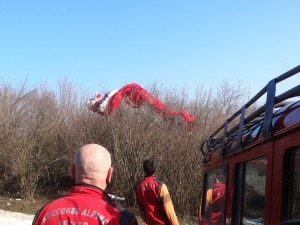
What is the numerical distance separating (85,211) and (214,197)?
2668 millimetres

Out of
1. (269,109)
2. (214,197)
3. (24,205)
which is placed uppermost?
(269,109)

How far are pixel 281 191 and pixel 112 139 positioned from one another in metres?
14.1

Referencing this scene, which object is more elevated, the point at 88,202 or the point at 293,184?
the point at 293,184

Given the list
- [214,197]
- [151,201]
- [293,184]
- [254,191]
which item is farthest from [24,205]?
[293,184]

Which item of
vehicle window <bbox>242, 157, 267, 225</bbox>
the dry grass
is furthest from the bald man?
the dry grass

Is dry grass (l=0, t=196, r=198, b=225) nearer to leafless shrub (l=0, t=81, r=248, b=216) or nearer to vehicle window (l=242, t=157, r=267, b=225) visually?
leafless shrub (l=0, t=81, r=248, b=216)

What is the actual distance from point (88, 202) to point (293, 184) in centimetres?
103

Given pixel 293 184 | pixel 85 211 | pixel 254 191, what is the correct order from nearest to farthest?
pixel 293 184
pixel 85 211
pixel 254 191

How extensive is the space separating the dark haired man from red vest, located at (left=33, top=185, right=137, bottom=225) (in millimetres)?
3704

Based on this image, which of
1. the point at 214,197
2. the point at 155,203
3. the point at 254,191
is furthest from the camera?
the point at 155,203

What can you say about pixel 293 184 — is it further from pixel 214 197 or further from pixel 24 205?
pixel 24 205

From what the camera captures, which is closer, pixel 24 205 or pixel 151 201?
pixel 151 201

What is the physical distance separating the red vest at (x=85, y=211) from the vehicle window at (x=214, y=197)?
163 cm

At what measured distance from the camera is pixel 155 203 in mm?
6445
